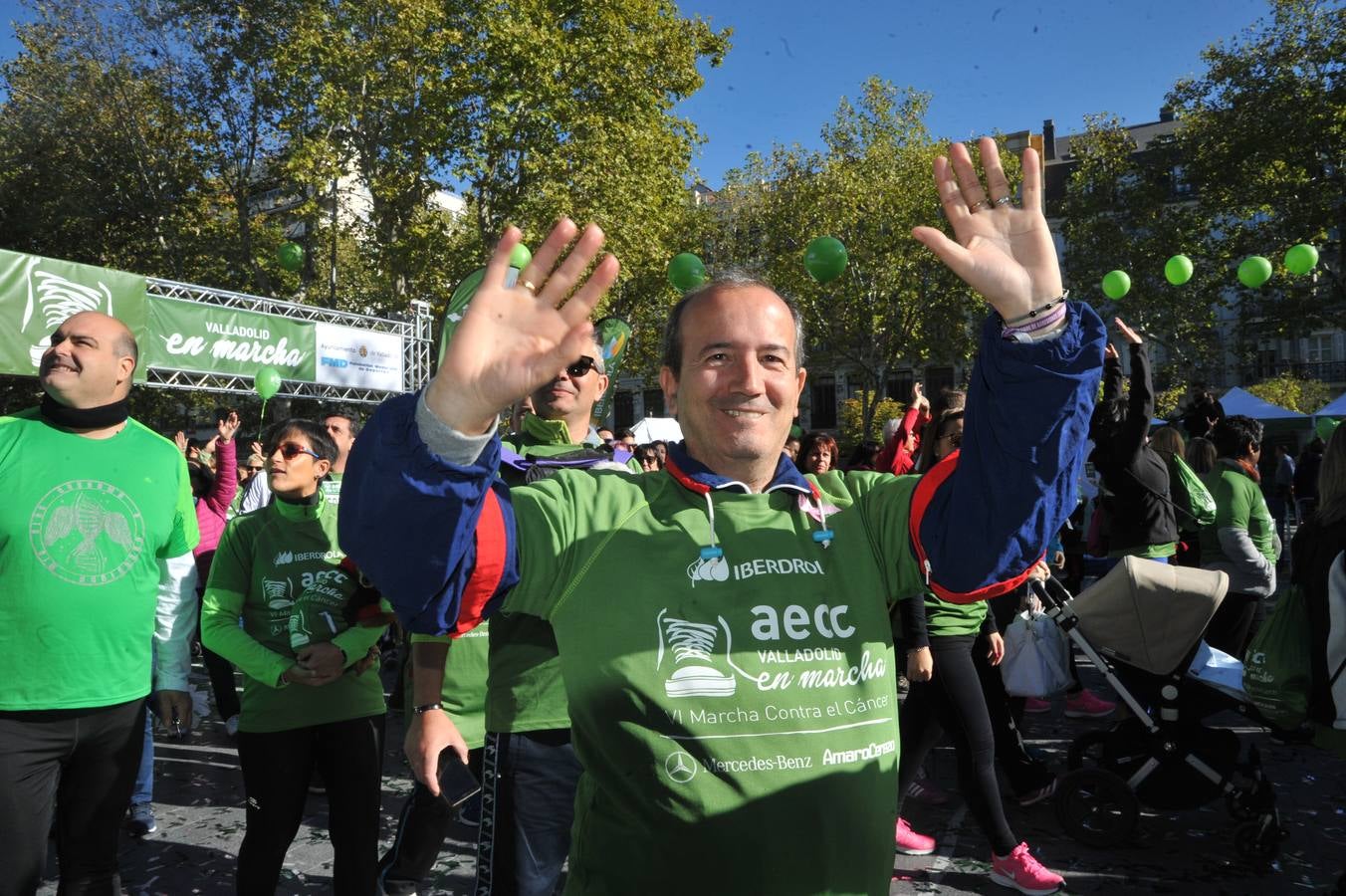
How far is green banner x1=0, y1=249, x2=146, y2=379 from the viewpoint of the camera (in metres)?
9.47

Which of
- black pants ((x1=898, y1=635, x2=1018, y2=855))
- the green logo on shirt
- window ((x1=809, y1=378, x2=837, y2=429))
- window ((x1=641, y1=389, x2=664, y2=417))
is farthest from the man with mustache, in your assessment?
window ((x1=641, y1=389, x2=664, y2=417))

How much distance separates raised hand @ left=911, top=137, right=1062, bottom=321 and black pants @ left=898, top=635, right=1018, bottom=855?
8.74 feet

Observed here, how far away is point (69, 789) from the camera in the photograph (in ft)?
9.39

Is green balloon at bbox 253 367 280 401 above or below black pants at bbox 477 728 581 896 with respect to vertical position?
above

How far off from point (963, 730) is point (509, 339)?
10.5ft

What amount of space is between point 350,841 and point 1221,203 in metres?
26.7

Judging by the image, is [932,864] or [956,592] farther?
[932,864]

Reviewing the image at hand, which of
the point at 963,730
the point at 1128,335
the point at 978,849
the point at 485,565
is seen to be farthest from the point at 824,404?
the point at 485,565

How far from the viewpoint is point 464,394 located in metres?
1.29

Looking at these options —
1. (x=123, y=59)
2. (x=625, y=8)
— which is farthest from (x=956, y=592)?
(x=123, y=59)

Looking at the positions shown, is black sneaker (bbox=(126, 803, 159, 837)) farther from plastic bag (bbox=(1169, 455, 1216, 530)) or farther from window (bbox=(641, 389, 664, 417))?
window (bbox=(641, 389, 664, 417))

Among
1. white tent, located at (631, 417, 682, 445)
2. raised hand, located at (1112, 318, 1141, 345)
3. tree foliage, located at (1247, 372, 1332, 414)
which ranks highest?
tree foliage, located at (1247, 372, 1332, 414)

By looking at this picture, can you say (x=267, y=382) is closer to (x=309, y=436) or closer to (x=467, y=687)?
(x=309, y=436)

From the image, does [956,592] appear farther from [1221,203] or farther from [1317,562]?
[1221,203]
